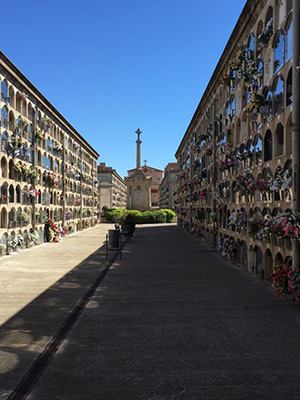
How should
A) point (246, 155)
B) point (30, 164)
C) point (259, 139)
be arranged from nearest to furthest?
point (259, 139), point (246, 155), point (30, 164)

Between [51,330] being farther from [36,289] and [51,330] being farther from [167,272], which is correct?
[167,272]

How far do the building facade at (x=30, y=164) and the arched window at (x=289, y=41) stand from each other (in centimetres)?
1188

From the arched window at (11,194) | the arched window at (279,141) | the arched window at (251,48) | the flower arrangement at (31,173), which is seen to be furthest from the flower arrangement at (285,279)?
the flower arrangement at (31,173)

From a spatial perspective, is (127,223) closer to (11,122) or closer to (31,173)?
(31,173)

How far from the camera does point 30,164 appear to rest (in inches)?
777

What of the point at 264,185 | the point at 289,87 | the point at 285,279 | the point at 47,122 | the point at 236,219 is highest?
the point at 47,122

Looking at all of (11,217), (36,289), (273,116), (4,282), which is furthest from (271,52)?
(11,217)

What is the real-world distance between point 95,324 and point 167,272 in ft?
18.5

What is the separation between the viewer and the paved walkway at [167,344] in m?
4.11

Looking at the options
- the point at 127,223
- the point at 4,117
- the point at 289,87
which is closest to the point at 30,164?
the point at 4,117

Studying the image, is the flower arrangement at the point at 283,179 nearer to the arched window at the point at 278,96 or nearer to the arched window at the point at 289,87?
the arched window at the point at 289,87

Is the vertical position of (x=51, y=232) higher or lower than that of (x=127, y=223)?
lower

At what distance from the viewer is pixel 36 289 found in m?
9.30

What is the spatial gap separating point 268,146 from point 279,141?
0.78 metres
